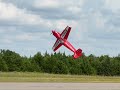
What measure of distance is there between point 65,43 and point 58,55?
9996cm

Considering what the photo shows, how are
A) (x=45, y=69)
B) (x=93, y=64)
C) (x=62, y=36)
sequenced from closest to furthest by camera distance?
(x=62, y=36)
(x=45, y=69)
(x=93, y=64)

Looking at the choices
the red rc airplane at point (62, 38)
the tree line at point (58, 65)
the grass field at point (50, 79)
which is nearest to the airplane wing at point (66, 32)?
the red rc airplane at point (62, 38)

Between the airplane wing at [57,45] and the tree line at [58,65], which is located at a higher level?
the tree line at [58,65]

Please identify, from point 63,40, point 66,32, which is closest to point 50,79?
point 63,40

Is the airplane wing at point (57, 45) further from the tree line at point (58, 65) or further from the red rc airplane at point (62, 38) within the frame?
the tree line at point (58, 65)

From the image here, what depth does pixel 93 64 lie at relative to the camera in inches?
5709

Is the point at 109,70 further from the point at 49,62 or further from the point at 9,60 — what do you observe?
the point at 9,60

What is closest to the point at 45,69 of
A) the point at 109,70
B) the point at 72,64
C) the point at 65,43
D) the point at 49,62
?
the point at 49,62

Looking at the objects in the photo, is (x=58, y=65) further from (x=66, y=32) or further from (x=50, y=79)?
(x=50, y=79)

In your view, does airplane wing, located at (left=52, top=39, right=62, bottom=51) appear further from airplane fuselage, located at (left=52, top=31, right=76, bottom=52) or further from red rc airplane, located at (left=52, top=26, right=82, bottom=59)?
airplane fuselage, located at (left=52, top=31, right=76, bottom=52)

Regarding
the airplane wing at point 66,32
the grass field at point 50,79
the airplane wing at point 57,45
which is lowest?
the grass field at point 50,79

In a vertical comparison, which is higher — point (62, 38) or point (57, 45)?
point (62, 38)

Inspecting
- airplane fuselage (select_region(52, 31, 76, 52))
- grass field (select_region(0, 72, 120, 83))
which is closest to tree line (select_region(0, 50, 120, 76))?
grass field (select_region(0, 72, 120, 83))

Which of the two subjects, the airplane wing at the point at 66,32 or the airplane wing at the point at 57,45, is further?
the airplane wing at the point at 66,32
